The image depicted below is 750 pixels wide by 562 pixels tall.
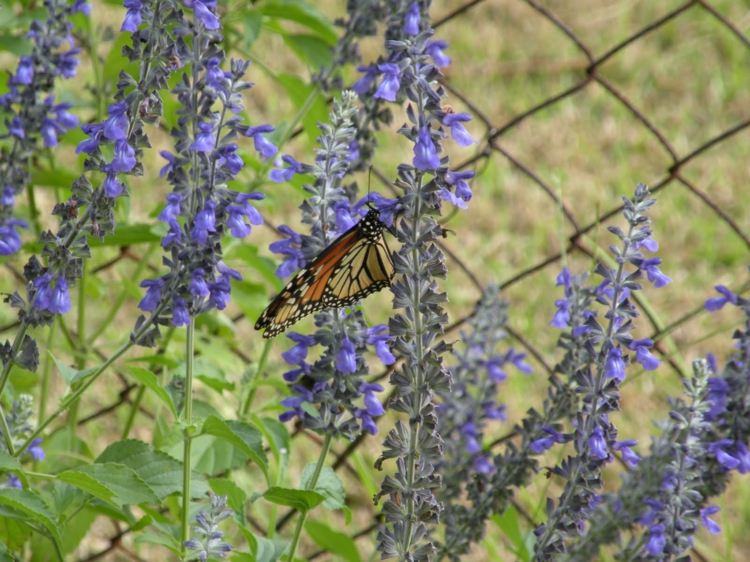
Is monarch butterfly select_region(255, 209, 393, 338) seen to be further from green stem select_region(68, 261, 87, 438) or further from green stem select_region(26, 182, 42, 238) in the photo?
green stem select_region(26, 182, 42, 238)

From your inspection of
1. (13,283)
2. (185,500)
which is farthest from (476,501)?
(13,283)

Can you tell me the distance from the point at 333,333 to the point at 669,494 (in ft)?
2.43

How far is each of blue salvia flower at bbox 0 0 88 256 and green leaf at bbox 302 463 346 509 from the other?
850 millimetres

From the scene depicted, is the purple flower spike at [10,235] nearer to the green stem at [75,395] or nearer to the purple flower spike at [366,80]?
the green stem at [75,395]

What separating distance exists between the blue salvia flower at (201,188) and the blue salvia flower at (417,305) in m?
0.27

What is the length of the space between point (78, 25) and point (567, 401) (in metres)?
1.66

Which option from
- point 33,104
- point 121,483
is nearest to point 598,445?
point 121,483

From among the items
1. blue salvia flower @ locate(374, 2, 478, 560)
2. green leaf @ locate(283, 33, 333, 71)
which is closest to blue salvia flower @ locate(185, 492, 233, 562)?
blue salvia flower @ locate(374, 2, 478, 560)

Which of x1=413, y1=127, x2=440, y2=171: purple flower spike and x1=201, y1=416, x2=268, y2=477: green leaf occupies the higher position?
x1=413, y1=127, x2=440, y2=171: purple flower spike

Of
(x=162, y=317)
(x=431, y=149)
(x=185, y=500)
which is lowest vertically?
(x=185, y=500)

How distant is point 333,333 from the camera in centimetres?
212

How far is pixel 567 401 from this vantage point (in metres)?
2.44

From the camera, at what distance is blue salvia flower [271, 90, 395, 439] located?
206cm

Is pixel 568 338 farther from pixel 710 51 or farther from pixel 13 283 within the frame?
pixel 710 51
